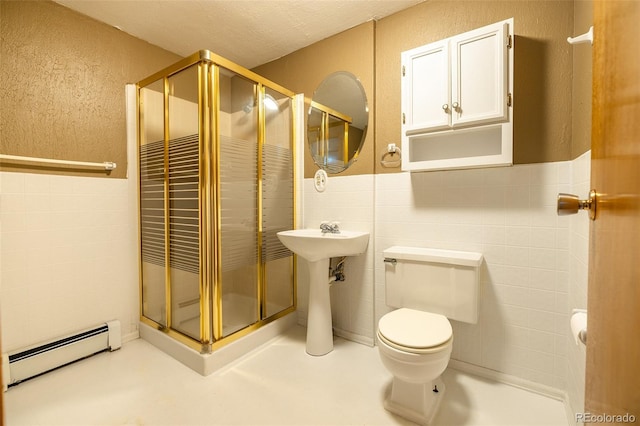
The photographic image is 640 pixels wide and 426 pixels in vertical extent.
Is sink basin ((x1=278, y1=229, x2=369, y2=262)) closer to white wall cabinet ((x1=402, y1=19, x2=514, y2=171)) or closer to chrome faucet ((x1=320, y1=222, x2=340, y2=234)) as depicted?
chrome faucet ((x1=320, y1=222, x2=340, y2=234))

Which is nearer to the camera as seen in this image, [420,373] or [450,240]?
[420,373]

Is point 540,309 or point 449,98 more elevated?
point 449,98

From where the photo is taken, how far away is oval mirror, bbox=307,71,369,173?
226cm

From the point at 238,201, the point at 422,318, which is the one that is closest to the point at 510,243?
the point at 422,318

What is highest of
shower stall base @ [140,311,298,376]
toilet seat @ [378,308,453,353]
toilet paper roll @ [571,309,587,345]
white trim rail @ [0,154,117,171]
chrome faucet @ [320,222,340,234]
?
white trim rail @ [0,154,117,171]

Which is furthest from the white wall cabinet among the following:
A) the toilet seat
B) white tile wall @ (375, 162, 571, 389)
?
the toilet seat

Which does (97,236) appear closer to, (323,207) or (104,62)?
(104,62)

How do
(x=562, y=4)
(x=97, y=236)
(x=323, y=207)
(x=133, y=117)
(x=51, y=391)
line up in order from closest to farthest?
(x=562, y=4) → (x=51, y=391) → (x=97, y=236) → (x=133, y=117) → (x=323, y=207)

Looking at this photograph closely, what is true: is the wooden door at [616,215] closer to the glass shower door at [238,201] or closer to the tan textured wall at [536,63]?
the tan textured wall at [536,63]

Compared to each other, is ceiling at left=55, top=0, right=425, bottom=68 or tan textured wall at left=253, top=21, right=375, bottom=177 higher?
ceiling at left=55, top=0, right=425, bottom=68

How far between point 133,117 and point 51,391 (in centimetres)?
185

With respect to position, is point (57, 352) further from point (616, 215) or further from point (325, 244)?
point (616, 215)

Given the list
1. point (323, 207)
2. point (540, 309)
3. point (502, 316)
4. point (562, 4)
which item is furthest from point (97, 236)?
point (562, 4)

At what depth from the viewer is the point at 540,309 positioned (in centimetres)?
164
